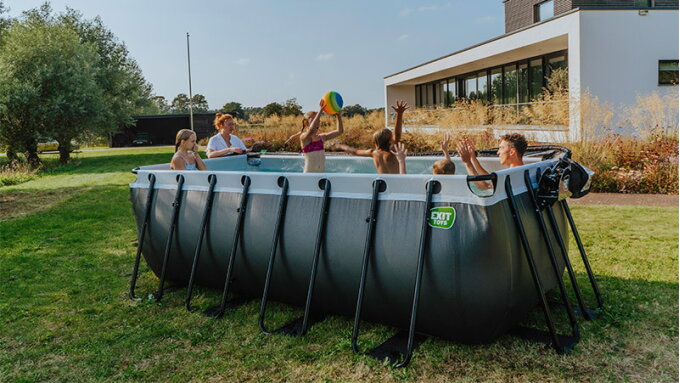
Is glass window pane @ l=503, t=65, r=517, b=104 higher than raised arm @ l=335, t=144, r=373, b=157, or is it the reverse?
glass window pane @ l=503, t=65, r=517, b=104

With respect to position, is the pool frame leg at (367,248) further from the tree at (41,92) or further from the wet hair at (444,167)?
the tree at (41,92)

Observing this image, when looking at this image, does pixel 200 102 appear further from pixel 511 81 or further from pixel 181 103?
pixel 511 81

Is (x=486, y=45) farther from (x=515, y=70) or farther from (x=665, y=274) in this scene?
(x=665, y=274)

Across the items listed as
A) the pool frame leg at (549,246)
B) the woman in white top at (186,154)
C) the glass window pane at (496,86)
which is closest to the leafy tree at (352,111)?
the glass window pane at (496,86)

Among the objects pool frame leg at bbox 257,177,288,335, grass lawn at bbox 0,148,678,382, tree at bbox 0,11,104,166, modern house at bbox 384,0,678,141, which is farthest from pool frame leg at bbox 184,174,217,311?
tree at bbox 0,11,104,166

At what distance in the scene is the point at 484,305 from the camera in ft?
11.3

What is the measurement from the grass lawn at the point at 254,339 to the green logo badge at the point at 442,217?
0.91m

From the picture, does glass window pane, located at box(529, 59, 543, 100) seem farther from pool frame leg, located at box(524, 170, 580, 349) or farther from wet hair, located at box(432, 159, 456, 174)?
pool frame leg, located at box(524, 170, 580, 349)

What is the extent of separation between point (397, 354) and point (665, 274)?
3.21 meters

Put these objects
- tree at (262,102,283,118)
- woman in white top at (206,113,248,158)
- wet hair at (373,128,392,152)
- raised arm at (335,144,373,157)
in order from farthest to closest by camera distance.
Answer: tree at (262,102,283,118) → woman in white top at (206,113,248,158) → raised arm at (335,144,373,157) → wet hair at (373,128,392,152)

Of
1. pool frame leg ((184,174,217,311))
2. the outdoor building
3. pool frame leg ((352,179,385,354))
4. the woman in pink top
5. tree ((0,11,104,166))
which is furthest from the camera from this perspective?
the outdoor building

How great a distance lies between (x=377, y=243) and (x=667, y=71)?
1708cm

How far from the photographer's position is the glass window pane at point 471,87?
26970 millimetres

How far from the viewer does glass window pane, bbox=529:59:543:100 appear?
2083 cm
